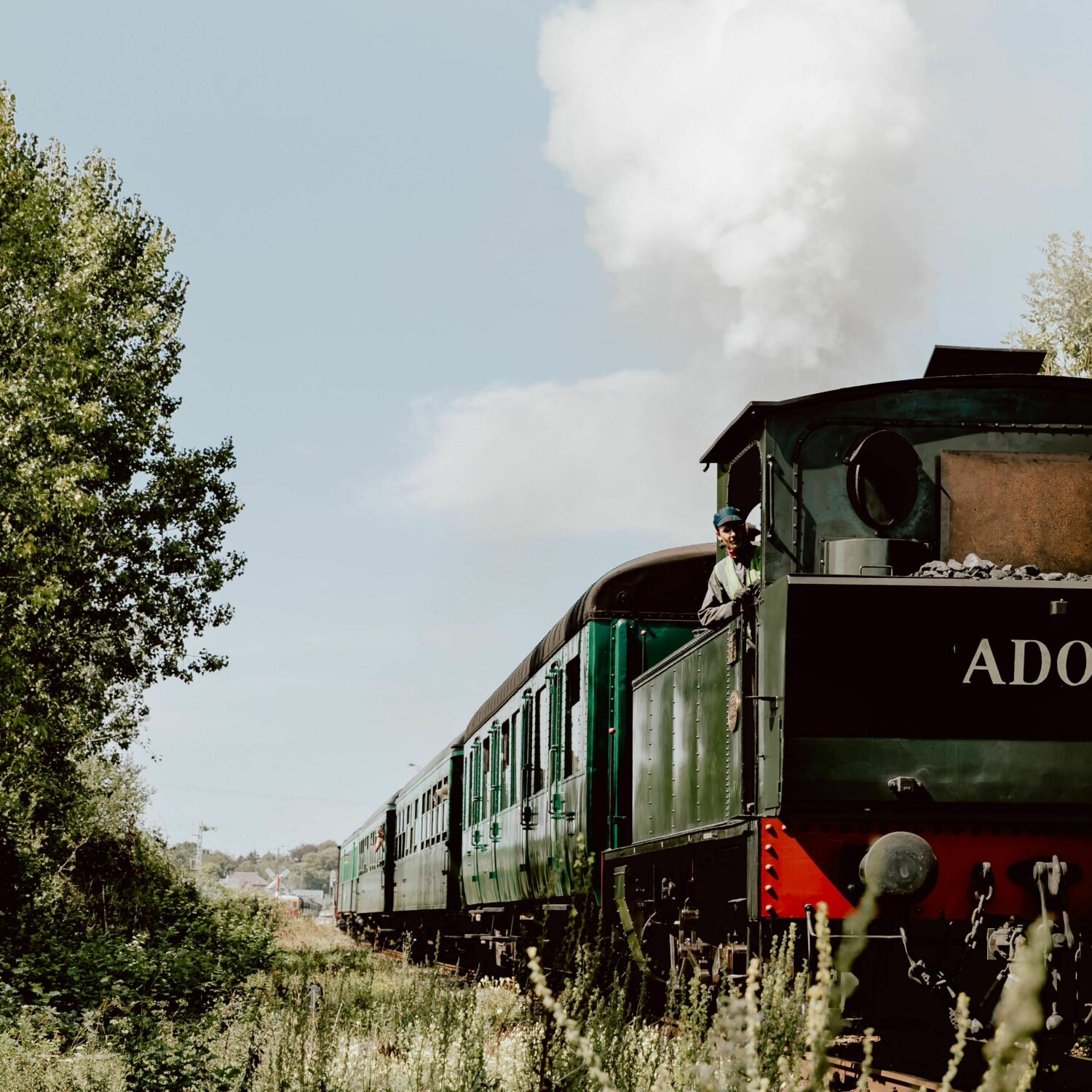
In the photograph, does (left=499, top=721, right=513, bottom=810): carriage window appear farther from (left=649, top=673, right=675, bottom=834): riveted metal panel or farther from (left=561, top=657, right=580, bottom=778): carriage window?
(left=649, top=673, right=675, bottom=834): riveted metal panel

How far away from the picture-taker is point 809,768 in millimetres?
6512

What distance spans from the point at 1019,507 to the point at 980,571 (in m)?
0.57

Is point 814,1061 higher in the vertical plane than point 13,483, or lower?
lower

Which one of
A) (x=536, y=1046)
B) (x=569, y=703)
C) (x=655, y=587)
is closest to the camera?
(x=536, y=1046)

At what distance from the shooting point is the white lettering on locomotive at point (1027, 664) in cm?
647

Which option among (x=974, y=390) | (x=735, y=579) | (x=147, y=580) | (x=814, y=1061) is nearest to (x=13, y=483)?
(x=147, y=580)

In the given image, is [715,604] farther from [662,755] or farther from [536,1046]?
[536,1046]

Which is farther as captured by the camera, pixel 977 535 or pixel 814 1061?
pixel 977 535

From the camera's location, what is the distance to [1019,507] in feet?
23.2

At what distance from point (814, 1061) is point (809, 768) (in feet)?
12.6

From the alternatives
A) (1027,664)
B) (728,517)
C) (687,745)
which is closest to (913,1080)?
(1027,664)

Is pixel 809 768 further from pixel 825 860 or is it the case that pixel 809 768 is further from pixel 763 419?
pixel 763 419

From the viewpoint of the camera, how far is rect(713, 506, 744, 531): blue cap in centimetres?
772

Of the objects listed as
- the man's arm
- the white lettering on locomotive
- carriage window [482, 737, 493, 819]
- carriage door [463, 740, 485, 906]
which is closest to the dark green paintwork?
the man's arm
